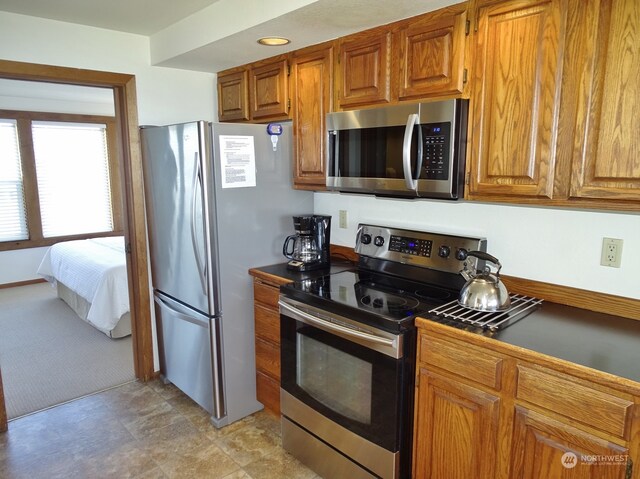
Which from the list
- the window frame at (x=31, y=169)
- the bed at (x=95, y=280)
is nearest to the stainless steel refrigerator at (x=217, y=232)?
the bed at (x=95, y=280)

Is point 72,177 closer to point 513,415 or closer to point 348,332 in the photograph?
point 348,332

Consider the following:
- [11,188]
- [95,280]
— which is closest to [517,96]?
[95,280]

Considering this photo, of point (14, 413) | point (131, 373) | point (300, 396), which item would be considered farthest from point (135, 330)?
point (300, 396)

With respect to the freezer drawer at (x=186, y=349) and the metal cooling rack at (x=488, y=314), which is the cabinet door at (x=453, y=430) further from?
the freezer drawer at (x=186, y=349)

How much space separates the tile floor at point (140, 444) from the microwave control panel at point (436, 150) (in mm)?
1564

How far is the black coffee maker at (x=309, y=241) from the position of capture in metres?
2.69

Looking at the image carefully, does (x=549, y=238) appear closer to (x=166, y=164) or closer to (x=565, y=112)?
(x=565, y=112)

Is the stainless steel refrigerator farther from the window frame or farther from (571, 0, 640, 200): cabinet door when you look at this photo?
the window frame

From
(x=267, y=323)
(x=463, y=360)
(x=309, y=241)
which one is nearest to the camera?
(x=463, y=360)

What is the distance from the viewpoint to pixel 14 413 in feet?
9.13

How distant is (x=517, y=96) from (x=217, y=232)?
5.22 ft

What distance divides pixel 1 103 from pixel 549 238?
19.8ft

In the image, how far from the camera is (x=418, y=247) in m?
2.31

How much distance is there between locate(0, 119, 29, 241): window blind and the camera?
5449mm
